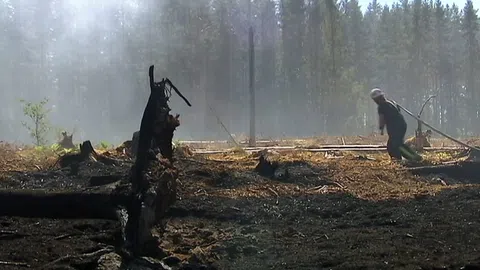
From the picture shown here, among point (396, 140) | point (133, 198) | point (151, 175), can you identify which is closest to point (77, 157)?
point (151, 175)

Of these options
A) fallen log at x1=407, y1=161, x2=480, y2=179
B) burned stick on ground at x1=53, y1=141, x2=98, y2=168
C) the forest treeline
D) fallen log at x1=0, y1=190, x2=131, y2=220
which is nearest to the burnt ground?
fallen log at x1=0, y1=190, x2=131, y2=220

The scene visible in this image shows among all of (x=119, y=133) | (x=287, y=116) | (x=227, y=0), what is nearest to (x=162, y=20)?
(x=227, y=0)

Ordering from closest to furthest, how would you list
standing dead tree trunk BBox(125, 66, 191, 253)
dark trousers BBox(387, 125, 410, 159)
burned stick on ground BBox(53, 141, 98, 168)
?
standing dead tree trunk BBox(125, 66, 191, 253), burned stick on ground BBox(53, 141, 98, 168), dark trousers BBox(387, 125, 410, 159)

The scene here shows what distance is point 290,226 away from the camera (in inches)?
275

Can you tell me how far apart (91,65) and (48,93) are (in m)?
4.29

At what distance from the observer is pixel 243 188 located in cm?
967

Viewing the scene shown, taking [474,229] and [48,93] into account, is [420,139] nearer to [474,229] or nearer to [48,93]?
[474,229]

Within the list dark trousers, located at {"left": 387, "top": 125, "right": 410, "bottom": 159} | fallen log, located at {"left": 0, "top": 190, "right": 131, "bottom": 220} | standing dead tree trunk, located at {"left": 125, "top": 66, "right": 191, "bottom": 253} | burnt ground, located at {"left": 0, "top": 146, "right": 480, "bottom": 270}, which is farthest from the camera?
dark trousers, located at {"left": 387, "top": 125, "right": 410, "bottom": 159}

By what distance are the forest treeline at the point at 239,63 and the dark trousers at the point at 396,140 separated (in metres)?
31.1

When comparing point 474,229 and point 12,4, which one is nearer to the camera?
point 474,229

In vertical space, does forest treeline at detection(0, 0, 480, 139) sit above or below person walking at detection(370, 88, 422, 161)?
above

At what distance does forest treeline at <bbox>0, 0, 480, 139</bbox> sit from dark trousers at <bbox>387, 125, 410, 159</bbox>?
102 ft

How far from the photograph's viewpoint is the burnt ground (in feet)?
17.9

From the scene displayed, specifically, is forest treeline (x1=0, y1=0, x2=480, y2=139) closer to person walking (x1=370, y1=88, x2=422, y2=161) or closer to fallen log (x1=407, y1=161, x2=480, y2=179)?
person walking (x1=370, y1=88, x2=422, y2=161)
